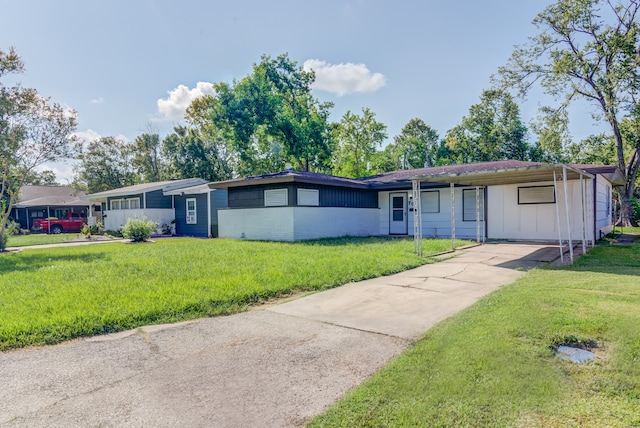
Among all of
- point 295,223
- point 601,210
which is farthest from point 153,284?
point 601,210

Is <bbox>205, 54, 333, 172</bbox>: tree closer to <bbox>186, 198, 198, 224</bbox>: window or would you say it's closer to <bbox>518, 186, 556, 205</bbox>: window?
<bbox>186, 198, 198, 224</bbox>: window

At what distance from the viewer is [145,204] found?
2194cm

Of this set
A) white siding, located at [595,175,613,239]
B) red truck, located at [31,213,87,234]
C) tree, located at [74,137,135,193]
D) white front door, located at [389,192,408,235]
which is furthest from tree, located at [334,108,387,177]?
tree, located at [74,137,135,193]

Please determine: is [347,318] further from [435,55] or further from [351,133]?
[351,133]

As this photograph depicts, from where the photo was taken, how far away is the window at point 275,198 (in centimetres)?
1500

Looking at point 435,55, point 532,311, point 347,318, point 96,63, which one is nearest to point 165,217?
point 96,63

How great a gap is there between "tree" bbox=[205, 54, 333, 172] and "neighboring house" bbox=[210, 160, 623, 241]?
789 cm

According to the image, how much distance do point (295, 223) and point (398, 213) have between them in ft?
19.1

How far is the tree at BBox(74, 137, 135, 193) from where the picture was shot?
38938 mm

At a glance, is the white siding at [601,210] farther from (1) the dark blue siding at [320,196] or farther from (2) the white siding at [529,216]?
(1) the dark blue siding at [320,196]

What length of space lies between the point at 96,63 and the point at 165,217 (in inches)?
420

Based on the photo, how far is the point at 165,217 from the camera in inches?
893

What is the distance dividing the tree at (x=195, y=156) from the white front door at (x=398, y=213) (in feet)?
74.6

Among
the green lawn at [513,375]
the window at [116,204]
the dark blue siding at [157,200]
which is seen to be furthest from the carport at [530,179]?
the window at [116,204]
